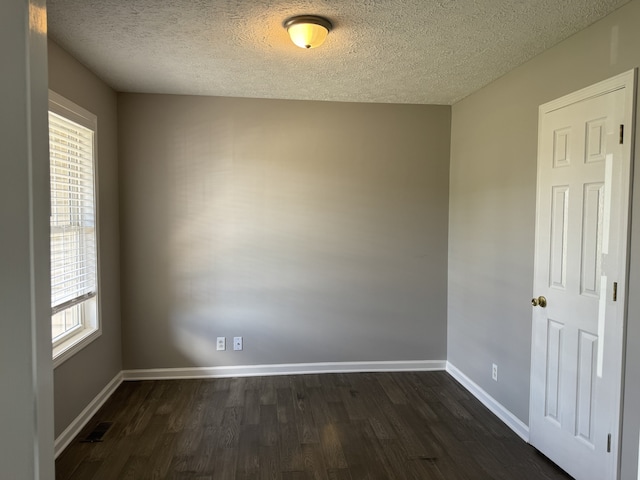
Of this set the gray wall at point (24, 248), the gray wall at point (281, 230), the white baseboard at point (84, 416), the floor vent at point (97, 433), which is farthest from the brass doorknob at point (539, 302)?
the white baseboard at point (84, 416)

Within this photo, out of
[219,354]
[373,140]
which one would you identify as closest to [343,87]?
[373,140]

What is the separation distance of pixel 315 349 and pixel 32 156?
3.31m

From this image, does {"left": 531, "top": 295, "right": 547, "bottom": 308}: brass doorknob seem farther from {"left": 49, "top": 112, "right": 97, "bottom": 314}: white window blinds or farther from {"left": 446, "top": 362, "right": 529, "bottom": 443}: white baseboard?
{"left": 49, "top": 112, "right": 97, "bottom": 314}: white window blinds

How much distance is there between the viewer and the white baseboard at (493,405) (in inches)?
109

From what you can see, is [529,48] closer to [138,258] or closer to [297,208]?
[297,208]

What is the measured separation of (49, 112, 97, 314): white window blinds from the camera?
8.33ft

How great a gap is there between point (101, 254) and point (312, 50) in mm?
2246

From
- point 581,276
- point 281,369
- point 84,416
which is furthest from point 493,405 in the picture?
point 84,416

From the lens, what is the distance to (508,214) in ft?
9.60

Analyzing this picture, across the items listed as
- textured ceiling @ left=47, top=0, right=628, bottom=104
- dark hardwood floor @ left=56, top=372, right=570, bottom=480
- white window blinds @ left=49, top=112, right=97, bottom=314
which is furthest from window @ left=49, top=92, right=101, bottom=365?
dark hardwood floor @ left=56, top=372, right=570, bottom=480

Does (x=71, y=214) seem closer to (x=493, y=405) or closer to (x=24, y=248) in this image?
(x=24, y=248)

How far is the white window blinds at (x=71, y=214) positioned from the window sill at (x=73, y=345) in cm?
26

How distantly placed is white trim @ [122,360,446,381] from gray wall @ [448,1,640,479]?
378mm

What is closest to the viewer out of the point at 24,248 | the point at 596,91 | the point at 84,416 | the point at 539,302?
the point at 24,248
